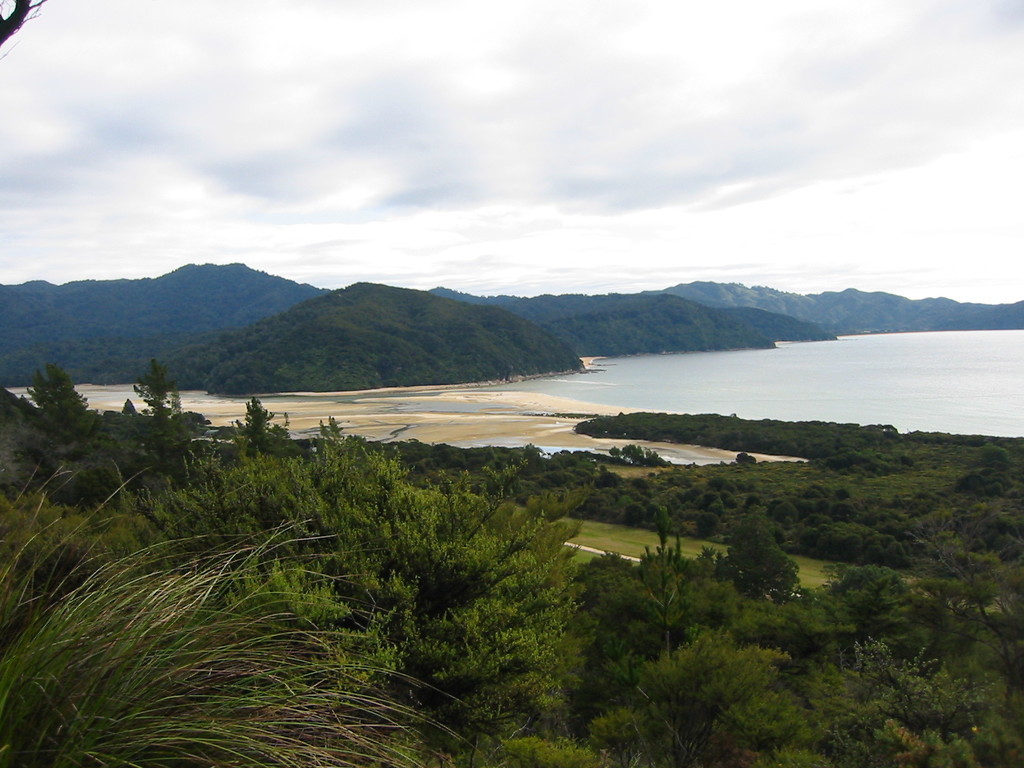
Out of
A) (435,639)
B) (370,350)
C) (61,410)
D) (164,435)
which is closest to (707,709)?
(435,639)

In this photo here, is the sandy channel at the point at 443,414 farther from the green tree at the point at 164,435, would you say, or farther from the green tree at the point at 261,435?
the green tree at the point at 164,435

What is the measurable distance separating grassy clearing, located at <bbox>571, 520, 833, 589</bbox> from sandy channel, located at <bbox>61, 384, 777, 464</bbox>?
18536 millimetres

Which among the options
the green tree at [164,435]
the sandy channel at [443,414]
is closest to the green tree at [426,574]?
the green tree at [164,435]

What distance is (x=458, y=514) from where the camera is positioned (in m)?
6.79

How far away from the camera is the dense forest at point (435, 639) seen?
199 cm

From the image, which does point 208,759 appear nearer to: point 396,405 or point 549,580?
point 549,580

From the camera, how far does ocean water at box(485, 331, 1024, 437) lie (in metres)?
59.2

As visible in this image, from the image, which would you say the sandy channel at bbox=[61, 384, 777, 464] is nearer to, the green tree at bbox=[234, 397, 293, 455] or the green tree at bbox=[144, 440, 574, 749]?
the green tree at bbox=[234, 397, 293, 455]

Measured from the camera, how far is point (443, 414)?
217 feet

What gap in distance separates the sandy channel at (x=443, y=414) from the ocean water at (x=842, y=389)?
10.7 meters

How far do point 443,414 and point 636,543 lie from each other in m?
42.8

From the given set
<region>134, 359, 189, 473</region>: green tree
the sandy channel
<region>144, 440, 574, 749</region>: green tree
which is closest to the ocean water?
the sandy channel

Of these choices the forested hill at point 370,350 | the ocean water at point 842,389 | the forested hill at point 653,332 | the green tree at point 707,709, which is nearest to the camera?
the green tree at point 707,709

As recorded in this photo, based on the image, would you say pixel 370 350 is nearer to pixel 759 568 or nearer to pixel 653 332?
pixel 653 332
